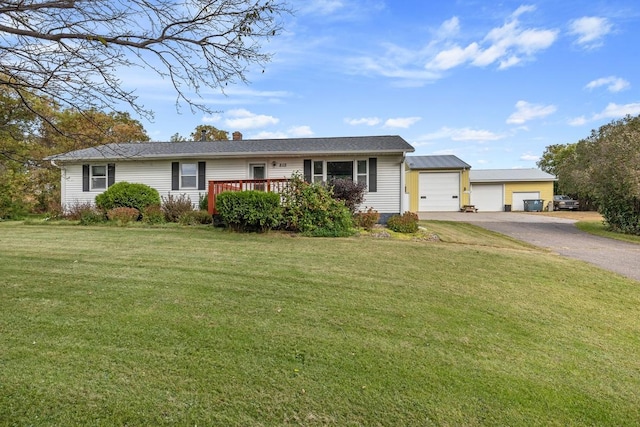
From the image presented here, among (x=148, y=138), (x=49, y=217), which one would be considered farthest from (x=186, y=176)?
(x=148, y=138)

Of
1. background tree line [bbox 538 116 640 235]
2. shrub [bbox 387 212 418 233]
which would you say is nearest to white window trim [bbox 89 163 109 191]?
shrub [bbox 387 212 418 233]

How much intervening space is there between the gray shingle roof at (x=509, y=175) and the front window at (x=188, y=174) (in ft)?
68.0

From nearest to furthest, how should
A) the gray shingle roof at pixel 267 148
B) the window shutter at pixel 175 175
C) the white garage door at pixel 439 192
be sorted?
the gray shingle roof at pixel 267 148
the window shutter at pixel 175 175
the white garage door at pixel 439 192

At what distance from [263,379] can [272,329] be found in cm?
90

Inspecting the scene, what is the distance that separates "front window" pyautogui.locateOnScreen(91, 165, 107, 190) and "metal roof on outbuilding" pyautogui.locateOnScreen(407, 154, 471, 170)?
1674cm

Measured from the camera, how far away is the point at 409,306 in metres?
4.31

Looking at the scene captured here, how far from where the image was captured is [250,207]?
953 centimetres

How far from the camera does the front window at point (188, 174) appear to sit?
46.8 feet

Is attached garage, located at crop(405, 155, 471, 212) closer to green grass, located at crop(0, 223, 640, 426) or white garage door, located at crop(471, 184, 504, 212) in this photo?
white garage door, located at crop(471, 184, 504, 212)

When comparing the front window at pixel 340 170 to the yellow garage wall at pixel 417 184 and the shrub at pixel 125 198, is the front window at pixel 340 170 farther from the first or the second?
the yellow garage wall at pixel 417 184

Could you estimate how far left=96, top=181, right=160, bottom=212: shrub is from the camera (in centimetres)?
1262

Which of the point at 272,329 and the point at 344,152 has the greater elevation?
the point at 344,152

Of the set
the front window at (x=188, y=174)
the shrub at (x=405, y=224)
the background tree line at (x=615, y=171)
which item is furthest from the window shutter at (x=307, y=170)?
the background tree line at (x=615, y=171)

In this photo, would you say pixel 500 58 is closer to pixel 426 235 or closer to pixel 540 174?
pixel 426 235
